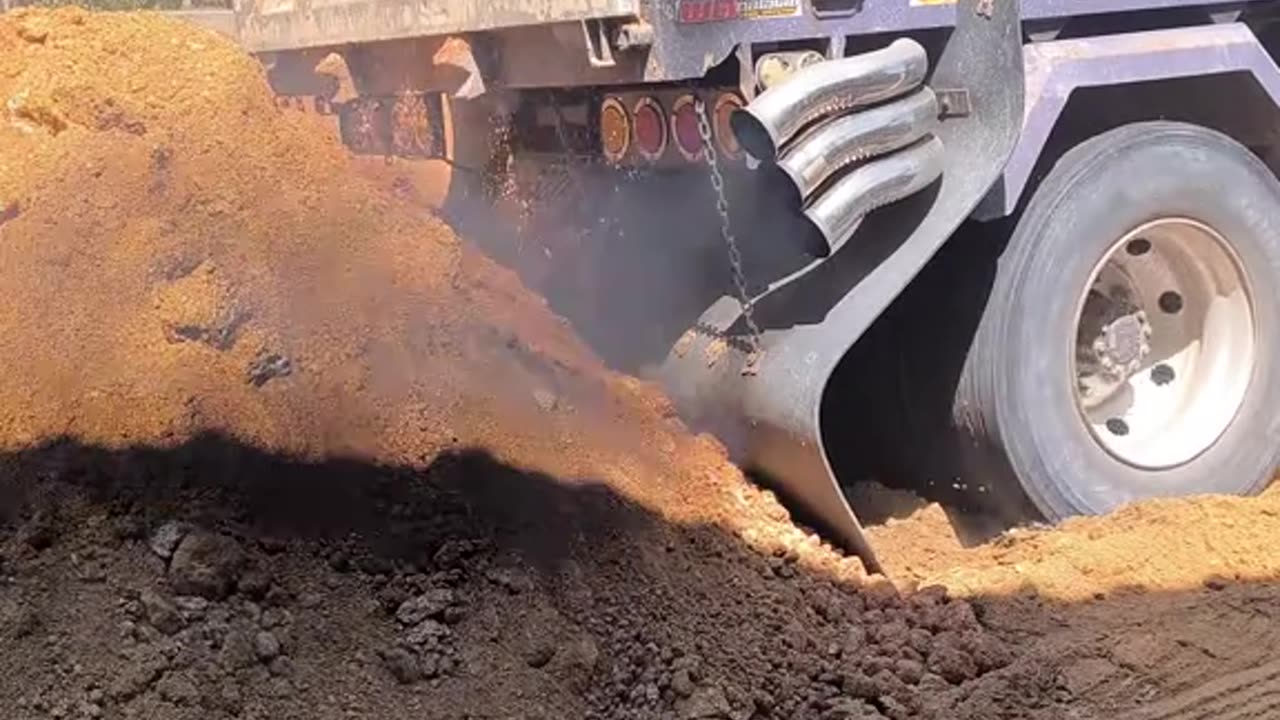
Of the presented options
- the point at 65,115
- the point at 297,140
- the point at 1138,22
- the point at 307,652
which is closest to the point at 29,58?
the point at 65,115

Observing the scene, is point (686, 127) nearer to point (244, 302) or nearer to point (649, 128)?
point (649, 128)

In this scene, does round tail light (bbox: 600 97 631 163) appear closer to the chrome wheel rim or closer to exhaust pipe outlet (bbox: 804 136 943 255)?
exhaust pipe outlet (bbox: 804 136 943 255)

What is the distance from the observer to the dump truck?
4762 mm

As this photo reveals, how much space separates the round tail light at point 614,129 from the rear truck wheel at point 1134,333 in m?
1.18

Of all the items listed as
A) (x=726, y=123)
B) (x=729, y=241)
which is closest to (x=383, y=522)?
(x=729, y=241)

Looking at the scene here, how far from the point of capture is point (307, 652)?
4078 mm

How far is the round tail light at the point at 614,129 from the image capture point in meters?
5.18

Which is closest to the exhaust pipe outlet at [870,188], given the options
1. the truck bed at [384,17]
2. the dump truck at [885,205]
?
the dump truck at [885,205]

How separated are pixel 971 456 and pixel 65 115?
→ 290 centimetres

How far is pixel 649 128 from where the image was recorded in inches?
200

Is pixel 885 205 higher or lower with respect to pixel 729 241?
higher

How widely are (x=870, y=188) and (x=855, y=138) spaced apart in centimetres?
14

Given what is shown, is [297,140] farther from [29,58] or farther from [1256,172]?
[1256,172]

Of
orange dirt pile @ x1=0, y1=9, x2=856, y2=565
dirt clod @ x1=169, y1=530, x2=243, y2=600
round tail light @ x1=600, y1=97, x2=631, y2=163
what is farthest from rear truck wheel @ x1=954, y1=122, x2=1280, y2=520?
dirt clod @ x1=169, y1=530, x2=243, y2=600
